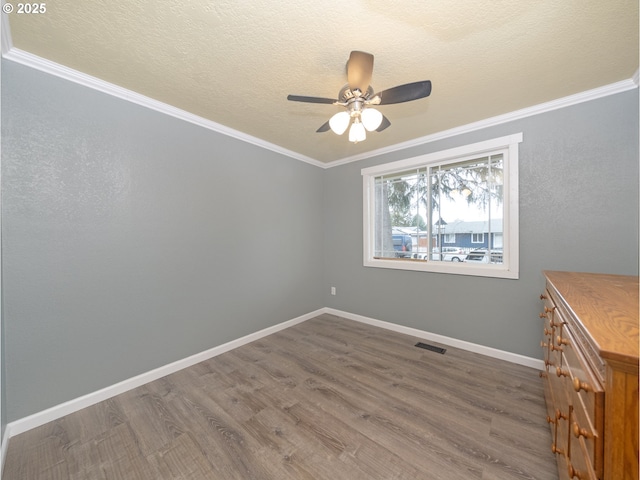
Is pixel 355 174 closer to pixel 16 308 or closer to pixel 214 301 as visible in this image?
pixel 214 301

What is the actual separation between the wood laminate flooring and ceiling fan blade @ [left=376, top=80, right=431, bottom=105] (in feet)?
7.27

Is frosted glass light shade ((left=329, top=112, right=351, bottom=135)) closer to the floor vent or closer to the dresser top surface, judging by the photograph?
the dresser top surface

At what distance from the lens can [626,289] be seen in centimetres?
131

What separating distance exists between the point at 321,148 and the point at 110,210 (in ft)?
8.07

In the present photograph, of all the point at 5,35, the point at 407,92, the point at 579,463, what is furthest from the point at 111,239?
the point at 579,463

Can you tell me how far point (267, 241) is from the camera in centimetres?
321

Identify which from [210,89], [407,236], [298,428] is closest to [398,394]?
[298,428]

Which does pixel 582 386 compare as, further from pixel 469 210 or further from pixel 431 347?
pixel 469 210

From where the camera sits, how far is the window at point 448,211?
2537 millimetres

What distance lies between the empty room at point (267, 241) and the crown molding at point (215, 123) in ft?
0.05

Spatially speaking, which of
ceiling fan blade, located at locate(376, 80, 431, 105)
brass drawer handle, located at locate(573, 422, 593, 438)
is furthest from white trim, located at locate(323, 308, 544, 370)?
ceiling fan blade, located at locate(376, 80, 431, 105)

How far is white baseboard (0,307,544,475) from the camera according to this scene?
1.63 meters

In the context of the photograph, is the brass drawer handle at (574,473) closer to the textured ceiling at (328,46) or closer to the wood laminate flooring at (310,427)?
the wood laminate flooring at (310,427)

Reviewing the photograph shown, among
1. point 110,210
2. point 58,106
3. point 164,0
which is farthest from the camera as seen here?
point 110,210
